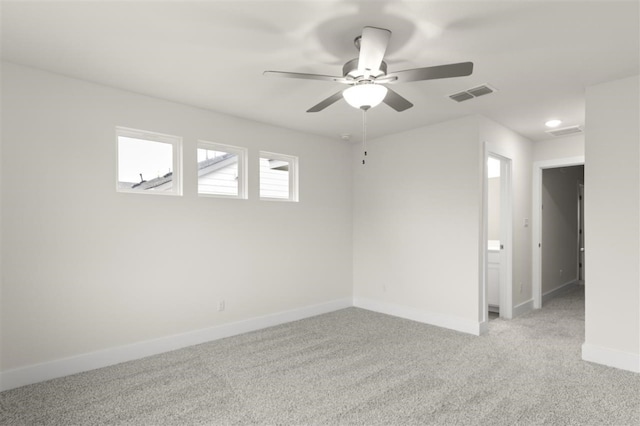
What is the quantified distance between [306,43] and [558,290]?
20.0ft

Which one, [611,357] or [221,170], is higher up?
[221,170]

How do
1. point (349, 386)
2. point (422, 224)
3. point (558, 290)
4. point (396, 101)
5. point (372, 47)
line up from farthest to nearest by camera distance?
point (558, 290) → point (422, 224) → point (349, 386) → point (396, 101) → point (372, 47)

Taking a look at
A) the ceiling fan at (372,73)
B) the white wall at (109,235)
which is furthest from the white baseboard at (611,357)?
the white wall at (109,235)

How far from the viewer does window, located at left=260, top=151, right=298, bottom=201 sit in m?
4.62

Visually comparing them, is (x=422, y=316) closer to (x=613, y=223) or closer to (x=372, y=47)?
(x=613, y=223)

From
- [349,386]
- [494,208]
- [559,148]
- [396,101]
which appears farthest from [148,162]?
[559,148]

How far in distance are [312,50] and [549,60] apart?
71.7 inches

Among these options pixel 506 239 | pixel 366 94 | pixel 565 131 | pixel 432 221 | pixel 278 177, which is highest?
pixel 565 131

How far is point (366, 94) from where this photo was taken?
228cm

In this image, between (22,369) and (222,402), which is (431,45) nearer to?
(222,402)

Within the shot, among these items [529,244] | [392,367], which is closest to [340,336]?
[392,367]

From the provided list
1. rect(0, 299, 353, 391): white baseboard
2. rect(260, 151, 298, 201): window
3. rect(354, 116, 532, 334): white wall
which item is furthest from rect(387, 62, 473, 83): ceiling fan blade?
rect(0, 299, 353, 391): white baseboard

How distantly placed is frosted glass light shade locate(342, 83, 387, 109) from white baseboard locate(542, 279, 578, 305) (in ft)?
16.2

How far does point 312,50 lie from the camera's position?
2.62 metres
